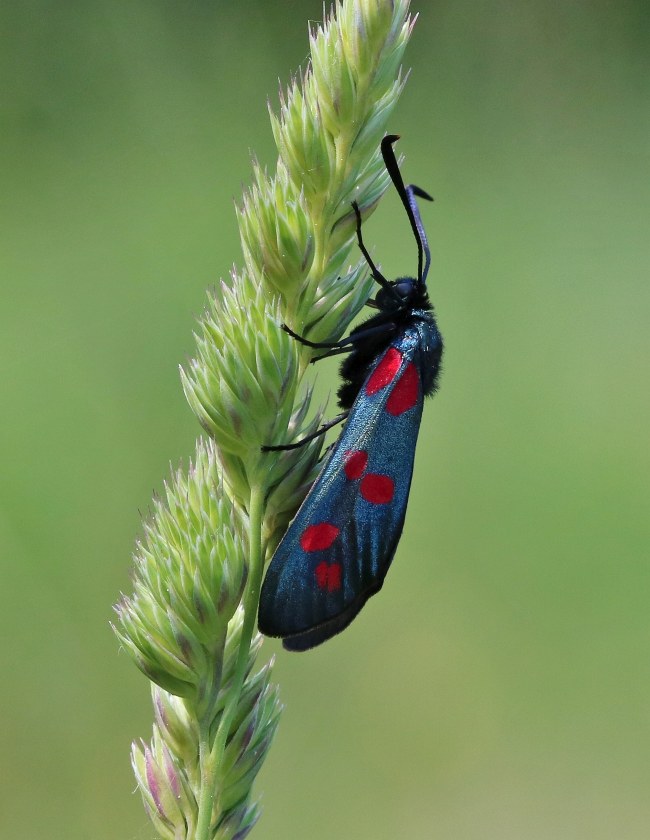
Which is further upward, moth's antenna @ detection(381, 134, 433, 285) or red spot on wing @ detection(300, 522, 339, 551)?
moth's antenna @ detection(381, 134, 433, 285)

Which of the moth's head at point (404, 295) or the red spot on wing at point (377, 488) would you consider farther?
the moth's head at point (404, 295)

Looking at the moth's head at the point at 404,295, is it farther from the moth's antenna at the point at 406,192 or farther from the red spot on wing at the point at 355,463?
the red spot on wing at the point at 355,463

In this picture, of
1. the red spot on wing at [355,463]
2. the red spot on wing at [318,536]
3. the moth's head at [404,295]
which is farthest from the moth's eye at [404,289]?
the red spot on wing at [318,536]

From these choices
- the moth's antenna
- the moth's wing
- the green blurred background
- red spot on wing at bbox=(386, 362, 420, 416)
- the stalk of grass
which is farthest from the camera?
the green blurred background

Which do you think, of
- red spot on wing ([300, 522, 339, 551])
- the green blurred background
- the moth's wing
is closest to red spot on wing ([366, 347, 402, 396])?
the moth's wing

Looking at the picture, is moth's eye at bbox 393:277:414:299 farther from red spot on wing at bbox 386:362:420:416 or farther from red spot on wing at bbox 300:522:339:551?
red spot on wing at bbox 300:522:339:551

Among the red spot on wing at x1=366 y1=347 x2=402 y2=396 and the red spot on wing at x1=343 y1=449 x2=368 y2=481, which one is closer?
the red spot on wing at x1=343 y1=449 x2=368 y2=481

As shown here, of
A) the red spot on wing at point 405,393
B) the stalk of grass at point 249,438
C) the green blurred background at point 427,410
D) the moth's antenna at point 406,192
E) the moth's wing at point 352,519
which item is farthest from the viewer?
the green blurred background at point 427,410

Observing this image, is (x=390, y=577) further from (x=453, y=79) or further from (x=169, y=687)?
(x=453, y=79)

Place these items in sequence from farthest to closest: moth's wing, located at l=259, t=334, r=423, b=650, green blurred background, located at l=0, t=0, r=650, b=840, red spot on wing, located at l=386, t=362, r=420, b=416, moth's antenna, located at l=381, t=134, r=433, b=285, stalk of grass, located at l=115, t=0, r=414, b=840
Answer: green blurred background, located at l=0, t=0, r=650, b=840 < red spot on wing, located at l=386, t=362, r=420, b=416 < moth's antenna, located at l=381, t=134, r=433, b=285 < moth's wing, located at l=259, t=334, r=423, b=650 < stalk of grass, located at l=115, t=0, r=414, b=840
